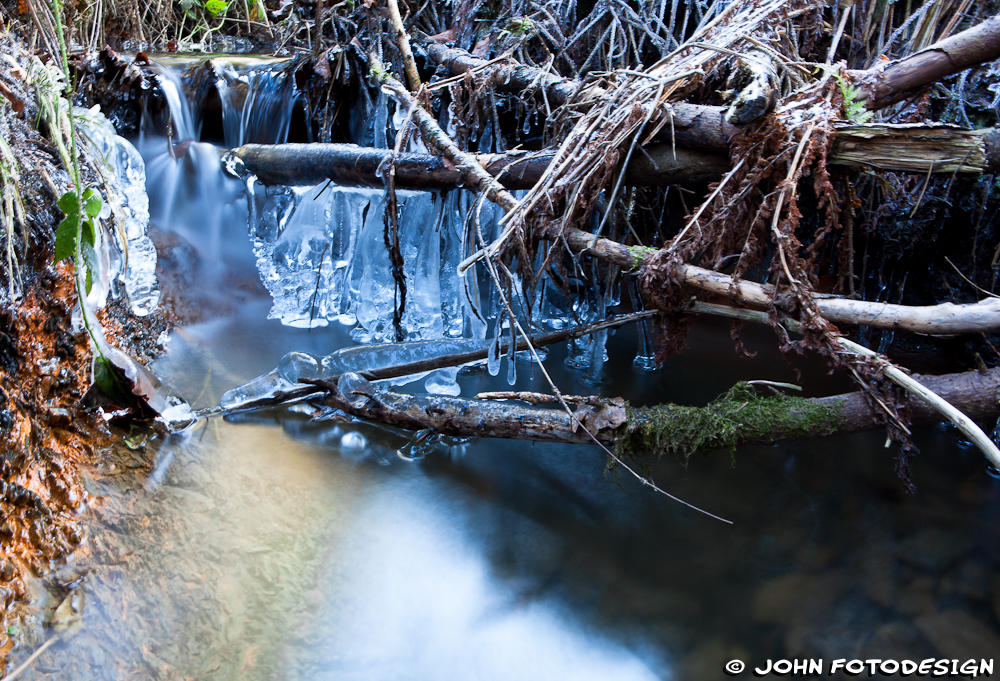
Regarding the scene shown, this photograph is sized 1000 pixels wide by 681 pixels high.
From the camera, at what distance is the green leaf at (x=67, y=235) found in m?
2.02

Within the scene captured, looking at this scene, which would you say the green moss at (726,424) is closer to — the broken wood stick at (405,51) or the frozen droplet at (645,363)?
the frozen droplet at (645,363)

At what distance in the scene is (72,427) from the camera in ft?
7.54

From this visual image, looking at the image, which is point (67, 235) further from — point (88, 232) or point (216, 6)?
point (216, 6)

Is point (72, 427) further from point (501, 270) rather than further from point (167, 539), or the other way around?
point (501, 270)

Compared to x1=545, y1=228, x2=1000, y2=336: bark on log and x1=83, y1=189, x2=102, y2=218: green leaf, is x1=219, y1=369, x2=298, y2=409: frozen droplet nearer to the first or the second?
x1=83, y1=189, x2=102, y2=218: green leaf

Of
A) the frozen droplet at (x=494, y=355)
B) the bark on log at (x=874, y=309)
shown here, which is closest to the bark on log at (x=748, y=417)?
the frozen droplet at (x=494, y=355)

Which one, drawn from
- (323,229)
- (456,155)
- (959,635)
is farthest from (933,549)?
(323,229)

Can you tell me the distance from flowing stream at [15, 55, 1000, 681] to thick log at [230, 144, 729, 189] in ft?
1.08

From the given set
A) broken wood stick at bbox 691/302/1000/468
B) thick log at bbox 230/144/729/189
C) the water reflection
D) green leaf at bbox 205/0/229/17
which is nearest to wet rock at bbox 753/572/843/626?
the water reflection

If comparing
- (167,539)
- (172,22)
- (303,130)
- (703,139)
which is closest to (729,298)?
(703,139)

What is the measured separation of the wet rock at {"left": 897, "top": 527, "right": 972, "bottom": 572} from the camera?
100 inches

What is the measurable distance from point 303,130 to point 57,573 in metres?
3.84

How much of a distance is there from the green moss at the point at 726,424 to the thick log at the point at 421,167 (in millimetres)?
1023

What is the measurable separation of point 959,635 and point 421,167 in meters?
Result: 2.99
